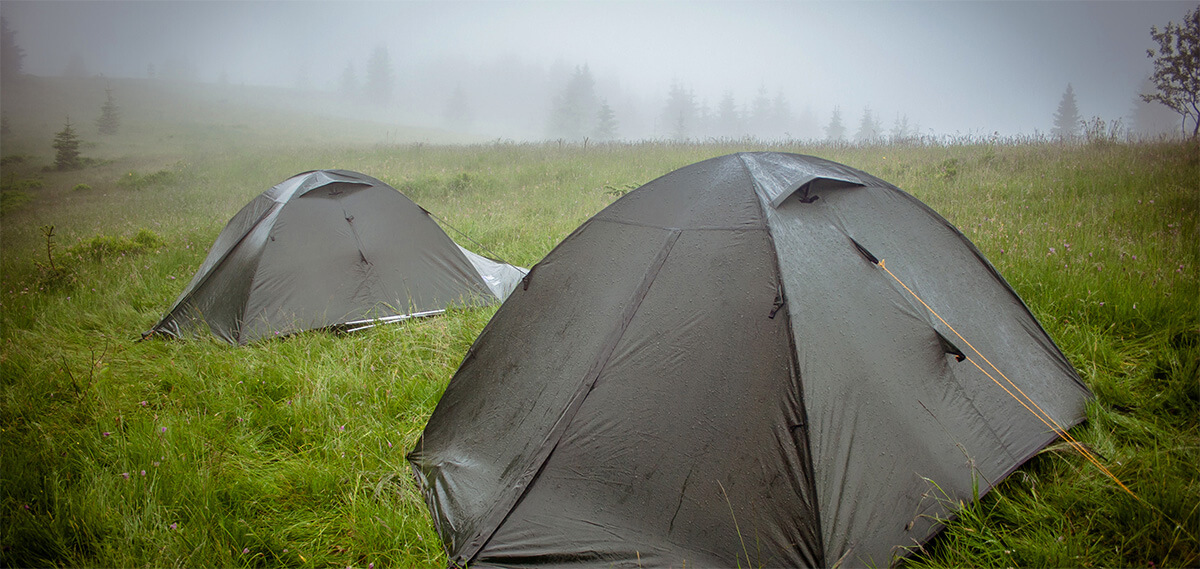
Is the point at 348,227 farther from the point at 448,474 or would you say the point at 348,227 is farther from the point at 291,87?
the point at 291,87

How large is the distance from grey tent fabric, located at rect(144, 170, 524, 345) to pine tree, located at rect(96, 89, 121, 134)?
27543mm

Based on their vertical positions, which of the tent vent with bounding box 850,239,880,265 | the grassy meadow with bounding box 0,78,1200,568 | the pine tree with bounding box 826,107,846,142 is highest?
the pine tree with bounding box 826,107,846,142

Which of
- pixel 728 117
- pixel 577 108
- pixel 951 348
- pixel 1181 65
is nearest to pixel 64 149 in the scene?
pixel 951 348

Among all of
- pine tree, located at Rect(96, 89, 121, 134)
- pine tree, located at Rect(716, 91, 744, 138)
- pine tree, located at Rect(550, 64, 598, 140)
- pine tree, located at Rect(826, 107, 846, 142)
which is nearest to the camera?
pine tree, located at Rect(96, 89, 121, 134)

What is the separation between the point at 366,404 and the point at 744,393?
2.58 m

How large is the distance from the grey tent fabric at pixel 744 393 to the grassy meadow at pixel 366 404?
0.23 metres

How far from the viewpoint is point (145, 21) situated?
2788 cm

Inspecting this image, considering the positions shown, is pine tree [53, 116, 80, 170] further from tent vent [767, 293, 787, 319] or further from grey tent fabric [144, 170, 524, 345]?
tent vent [767, 293, 787, 319]

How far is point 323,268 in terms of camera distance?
482 centimetres

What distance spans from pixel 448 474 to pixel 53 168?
21160mm

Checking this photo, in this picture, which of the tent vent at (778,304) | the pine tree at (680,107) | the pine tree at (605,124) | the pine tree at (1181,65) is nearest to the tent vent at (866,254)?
the tent vent at (778,304)

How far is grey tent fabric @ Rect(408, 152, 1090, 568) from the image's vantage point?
1809mm

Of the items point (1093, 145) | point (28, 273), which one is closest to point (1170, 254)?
point (1093, 145)

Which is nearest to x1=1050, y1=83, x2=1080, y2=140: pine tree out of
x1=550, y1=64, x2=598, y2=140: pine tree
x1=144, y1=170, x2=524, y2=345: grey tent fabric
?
x1=550, y1=64, x2=598, y2=140: pine tree
